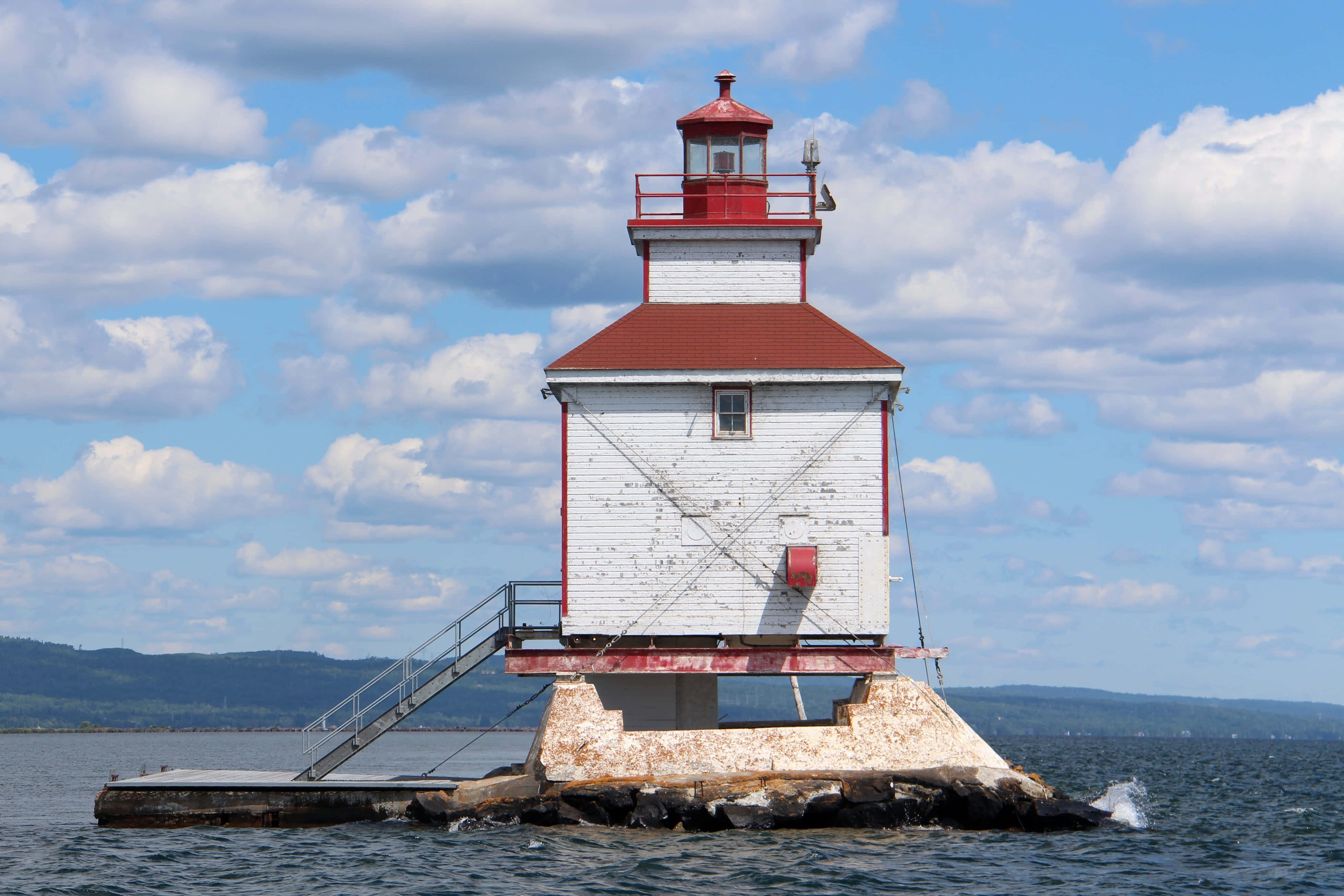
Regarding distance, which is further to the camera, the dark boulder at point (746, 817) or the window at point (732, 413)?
the window at point (732, 413)

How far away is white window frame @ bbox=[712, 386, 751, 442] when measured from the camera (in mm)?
29656

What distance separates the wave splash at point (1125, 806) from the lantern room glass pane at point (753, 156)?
15.2 m

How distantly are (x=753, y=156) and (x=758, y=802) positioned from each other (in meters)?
14.0

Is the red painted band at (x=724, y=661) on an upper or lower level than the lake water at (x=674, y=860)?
upper

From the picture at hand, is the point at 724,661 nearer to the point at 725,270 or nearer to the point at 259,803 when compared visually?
the point at 725,270

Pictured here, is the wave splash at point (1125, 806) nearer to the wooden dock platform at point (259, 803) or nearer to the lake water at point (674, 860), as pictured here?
the lake water at point (674, 860)

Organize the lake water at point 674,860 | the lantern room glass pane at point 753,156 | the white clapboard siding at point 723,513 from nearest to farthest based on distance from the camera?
the lake water at point 674,860 → the white clapboard siding at point 723,513 → the lantern room glass pane at point 753,156

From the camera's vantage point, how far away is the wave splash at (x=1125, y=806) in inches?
1248

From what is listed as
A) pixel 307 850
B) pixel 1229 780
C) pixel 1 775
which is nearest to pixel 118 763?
pixel 1 775

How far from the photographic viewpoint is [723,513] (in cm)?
2948

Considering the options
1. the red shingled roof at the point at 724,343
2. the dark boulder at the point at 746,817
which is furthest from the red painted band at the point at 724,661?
the red shingled roof at the point at 724,343

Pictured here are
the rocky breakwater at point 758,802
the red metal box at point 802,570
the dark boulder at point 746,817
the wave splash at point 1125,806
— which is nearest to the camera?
the dark boulder at point 746,817

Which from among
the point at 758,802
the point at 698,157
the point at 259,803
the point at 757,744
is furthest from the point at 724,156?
the point at 259,803

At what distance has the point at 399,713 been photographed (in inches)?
1199
